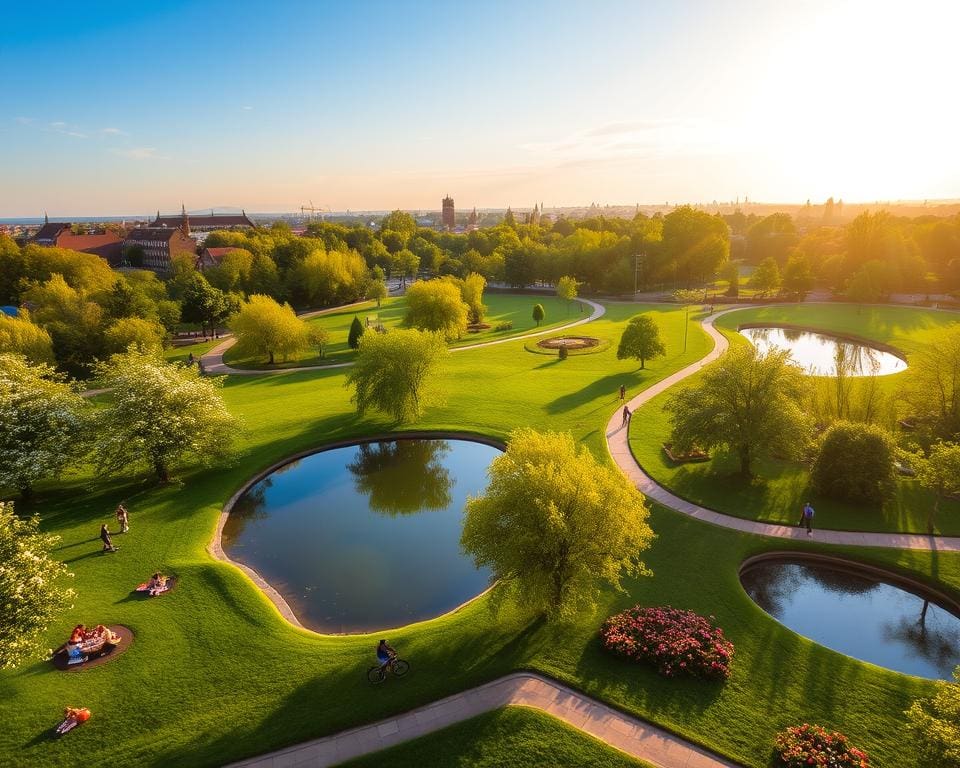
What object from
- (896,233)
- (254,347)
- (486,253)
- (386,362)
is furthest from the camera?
(486,253)

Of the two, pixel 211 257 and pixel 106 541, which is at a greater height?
pixel 211 257

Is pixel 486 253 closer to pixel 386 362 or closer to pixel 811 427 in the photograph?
pixel 386 362

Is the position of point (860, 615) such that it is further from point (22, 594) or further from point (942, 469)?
point (22, 594)

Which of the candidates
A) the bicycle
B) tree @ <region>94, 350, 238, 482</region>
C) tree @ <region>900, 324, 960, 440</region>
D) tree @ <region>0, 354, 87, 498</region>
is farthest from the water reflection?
tree @ <region>900, 324, 960, 440</region>

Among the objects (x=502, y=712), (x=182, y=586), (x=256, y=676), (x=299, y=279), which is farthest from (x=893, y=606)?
(x=299, y=279)

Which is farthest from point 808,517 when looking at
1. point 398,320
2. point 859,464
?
point 398,320

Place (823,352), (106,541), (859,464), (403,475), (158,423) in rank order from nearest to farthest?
(106,541), (859,464), (158,423), (403,475), (823,352)

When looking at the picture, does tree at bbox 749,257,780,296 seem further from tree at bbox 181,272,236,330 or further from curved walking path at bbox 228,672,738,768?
curved walking path at bbox 228,672,738,768
